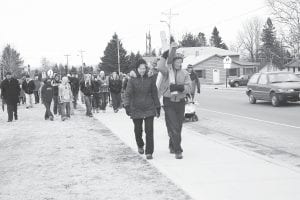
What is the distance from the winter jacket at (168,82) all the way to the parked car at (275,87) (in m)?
12.6

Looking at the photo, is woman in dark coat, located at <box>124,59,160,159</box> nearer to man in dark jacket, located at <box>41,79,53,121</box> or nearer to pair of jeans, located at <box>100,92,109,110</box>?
man in dark jacket, located at <box>41,79,53,121</box>

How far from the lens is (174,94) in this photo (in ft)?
27.3

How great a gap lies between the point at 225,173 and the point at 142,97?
220 cm

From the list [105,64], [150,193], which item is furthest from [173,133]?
[105,64]

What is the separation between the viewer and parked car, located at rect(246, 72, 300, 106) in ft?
66.9

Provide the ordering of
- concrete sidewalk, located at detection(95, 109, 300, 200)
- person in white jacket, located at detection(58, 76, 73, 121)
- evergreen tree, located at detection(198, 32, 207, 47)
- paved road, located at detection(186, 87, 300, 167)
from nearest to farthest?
concrete sidewalk, located at detection(95, 109, 300, 200) → paved road, located at detection(186, 87, 300, 167) → person in white jacket, located at detection(58, 76, 73, 121) → evergreen tree, located at detection(198, 32, 207, 47)

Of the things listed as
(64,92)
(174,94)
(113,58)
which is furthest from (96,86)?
(113,58)

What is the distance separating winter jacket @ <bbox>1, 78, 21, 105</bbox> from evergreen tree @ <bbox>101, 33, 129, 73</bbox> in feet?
254

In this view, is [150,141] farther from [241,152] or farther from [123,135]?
[123,135]

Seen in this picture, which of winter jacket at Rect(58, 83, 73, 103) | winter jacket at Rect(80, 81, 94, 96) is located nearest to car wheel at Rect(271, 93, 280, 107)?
winter jacket at Rect(80, 81, 94, 96)

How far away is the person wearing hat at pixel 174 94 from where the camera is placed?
836cm

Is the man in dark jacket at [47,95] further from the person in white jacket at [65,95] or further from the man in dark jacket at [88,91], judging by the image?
the man in dark jacket at [88,91]

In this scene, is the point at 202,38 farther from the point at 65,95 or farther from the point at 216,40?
the point at 65,95

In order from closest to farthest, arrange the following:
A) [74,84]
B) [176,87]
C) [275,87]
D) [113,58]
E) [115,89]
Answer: [176,87] → [115,89] → [275,87] → [74,84] → [113,58]
